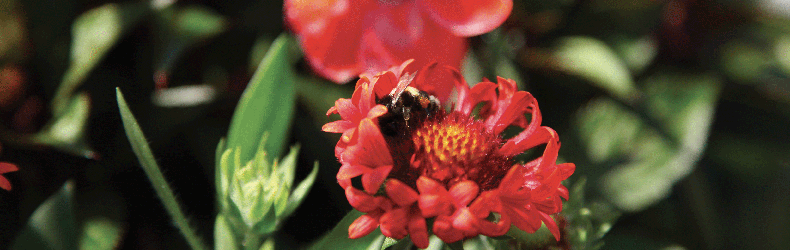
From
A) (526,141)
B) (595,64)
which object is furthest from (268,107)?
(595,64)

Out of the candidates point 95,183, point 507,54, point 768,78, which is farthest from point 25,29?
point 768,78

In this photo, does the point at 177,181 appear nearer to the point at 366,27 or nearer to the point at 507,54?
the point at 366,27

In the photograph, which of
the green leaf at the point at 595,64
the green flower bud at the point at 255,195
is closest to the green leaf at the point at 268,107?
the green flower bud at the point at 255,195

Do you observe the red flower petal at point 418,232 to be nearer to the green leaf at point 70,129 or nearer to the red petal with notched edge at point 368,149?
the red petal with notched edge at point 368,149

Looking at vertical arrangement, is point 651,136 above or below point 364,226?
below

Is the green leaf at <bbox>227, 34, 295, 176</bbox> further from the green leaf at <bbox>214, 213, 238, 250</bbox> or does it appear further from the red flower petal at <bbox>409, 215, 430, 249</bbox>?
the red flower petal at <bbox>409, 215, 430, 249</bbox>

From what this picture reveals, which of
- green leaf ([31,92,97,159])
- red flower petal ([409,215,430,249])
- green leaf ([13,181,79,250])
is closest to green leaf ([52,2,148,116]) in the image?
green leaf ([31,92,97,159])

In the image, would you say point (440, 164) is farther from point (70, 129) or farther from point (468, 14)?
point (70, 129)
